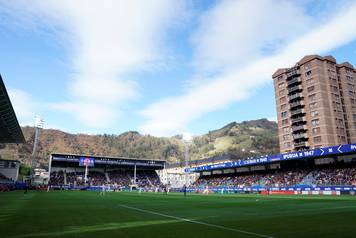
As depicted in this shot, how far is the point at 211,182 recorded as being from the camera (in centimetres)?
8594

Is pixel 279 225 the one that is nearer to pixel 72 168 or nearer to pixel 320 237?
pixel 320 237

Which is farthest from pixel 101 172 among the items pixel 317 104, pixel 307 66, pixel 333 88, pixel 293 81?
pixel 333 88

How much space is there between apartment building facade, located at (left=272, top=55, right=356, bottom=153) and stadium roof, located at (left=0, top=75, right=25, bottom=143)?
275ft

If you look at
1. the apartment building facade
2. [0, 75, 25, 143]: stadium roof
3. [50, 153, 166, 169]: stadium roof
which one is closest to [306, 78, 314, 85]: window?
the apartment building facade

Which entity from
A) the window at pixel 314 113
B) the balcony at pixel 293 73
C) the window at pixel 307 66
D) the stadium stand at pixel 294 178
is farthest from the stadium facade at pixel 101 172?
the window at pixel 307 66

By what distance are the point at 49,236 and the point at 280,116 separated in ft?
356

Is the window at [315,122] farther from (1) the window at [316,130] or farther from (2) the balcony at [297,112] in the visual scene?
(2) the balcony at [297,112]

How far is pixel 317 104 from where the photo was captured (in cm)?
9719

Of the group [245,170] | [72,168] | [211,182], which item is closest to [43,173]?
[72,168]

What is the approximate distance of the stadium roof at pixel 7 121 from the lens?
129 feet

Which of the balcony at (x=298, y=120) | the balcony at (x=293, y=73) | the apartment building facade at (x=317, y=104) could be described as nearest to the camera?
the apartment building facade at (x=317, y=104)

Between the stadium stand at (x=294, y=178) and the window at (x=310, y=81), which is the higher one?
the window at (x=310, y=81)

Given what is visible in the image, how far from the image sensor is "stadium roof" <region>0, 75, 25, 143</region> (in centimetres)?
3920

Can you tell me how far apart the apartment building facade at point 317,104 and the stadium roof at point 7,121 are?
83770 mm
